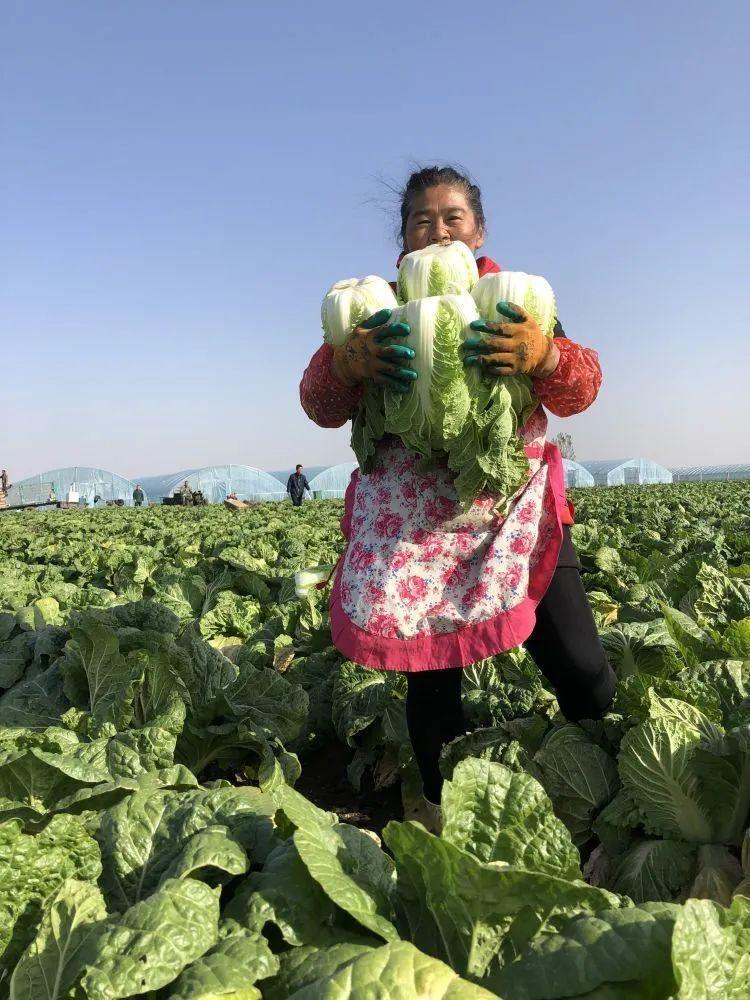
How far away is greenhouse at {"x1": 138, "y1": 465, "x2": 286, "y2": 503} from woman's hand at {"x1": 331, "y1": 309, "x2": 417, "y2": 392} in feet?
207

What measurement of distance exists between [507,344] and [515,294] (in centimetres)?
21

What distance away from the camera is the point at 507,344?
223cm

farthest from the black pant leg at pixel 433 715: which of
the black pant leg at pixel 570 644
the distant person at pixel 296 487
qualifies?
the distant person at pixel 296 487

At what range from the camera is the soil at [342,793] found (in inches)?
127

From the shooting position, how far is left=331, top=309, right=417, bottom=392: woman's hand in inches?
89.0

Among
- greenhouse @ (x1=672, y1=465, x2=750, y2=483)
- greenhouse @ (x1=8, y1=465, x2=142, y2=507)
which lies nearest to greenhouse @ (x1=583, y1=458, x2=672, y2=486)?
greenhouse @ (x1=672, y1=465, x2=750, y2=483)

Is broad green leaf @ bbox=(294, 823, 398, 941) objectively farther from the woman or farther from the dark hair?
the dark hair

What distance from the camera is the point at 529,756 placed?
9.49 feet

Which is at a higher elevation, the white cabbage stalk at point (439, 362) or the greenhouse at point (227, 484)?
the greenhouse at point (227, 484)

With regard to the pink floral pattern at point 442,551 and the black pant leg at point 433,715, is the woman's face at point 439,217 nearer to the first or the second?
the pink floral pattern at point 442,551

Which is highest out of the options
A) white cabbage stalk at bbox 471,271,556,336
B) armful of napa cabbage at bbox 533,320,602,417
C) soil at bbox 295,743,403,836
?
white cabbage stalk at bbox 471,271,556,336

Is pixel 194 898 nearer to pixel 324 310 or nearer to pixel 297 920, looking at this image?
pixel 297 920

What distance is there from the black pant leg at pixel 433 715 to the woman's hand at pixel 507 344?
3.36 feet

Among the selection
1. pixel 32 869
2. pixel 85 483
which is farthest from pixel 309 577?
pixel 85 483
